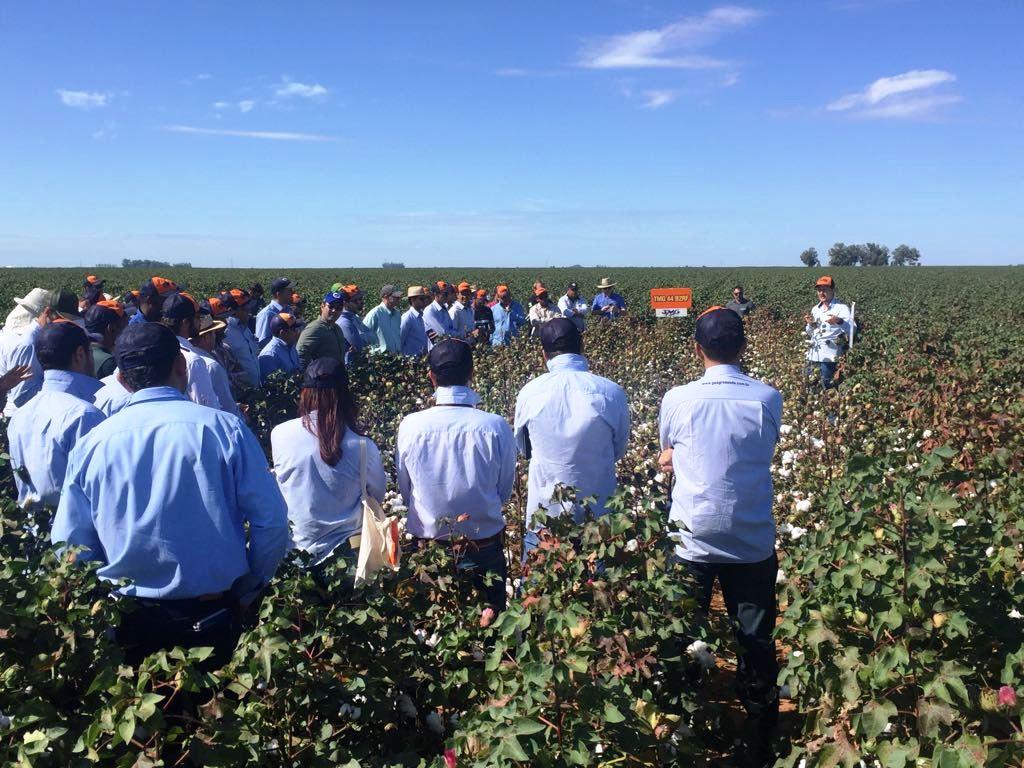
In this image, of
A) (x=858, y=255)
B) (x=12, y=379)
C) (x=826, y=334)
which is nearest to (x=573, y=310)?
(x=826, y=334)

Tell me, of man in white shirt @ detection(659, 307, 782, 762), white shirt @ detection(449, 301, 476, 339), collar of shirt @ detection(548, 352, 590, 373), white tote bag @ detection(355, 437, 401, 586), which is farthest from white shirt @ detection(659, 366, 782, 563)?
white shirt @ detection(449, 301, 476, 339)

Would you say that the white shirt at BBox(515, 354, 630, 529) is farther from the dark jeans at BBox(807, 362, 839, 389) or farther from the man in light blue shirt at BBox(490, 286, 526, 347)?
the man in light blue shirt at BBox(490, 286, 526, 347)

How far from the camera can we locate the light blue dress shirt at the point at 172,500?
2451mm

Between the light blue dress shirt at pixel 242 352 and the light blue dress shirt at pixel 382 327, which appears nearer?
the light blue dress shirt at pixel 242 352

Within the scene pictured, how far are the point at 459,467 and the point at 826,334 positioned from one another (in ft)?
24.6

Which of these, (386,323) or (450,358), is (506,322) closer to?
(386,323)

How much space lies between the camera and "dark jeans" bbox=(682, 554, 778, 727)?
3162 millimetres

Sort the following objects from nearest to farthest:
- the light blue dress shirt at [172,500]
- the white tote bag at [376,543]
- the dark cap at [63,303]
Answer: the light blue dress shirt at [172,500], the white tote bag at [376,543], the dark cap at [63,303]

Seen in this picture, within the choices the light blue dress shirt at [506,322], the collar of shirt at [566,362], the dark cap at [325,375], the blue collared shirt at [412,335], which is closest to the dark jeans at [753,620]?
the collar of shirt at [566,362]

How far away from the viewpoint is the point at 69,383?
12.8ft

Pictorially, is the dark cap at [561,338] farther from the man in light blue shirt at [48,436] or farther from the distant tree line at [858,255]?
the distant tree line at [858,255]

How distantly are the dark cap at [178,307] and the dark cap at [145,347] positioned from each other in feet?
7.36

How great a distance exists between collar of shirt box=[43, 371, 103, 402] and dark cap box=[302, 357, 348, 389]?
1.42 m

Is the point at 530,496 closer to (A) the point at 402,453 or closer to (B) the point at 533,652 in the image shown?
(A) the point at 402,453
